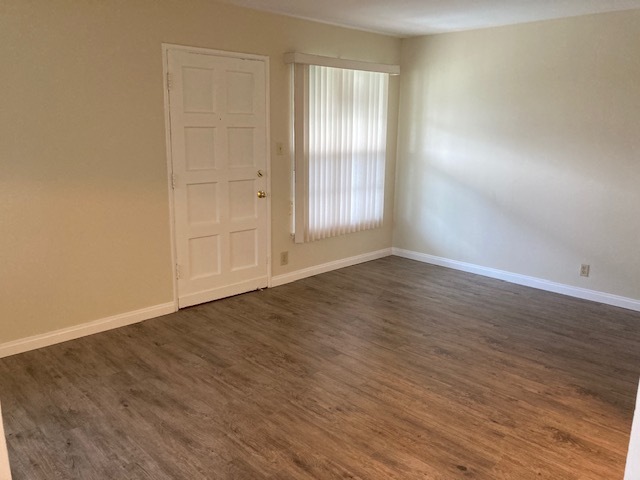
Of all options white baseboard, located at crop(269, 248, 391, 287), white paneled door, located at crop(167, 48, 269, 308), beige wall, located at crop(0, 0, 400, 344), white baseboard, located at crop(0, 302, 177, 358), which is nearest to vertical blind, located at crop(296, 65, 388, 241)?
white baseboard, located at crop(269, 248, 391, 287)

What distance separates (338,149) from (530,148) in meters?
1.85

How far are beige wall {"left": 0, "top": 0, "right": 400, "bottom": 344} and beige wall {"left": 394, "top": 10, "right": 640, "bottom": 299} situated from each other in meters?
2.23

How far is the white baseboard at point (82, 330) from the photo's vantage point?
3342mm

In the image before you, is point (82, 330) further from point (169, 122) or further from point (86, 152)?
point (169, 122)

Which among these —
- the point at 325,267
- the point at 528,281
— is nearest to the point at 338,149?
the point at 325,267

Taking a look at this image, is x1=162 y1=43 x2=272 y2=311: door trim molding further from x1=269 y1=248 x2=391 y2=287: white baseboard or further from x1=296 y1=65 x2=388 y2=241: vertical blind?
x1=269 y1=248 x2=391 y2=287: white baseboard

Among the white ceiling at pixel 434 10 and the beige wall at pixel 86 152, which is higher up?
the white ceiling at pixel 434 10

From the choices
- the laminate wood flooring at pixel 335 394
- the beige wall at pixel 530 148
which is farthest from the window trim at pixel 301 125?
the beige wall at pixel 530 148

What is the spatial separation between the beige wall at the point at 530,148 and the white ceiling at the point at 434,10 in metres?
0.23

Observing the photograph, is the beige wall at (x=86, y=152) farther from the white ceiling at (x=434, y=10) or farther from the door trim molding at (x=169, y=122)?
the white ceiling at (x=434, y=10)

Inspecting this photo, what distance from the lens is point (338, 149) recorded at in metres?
5.13

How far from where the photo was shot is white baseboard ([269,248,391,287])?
4902mm

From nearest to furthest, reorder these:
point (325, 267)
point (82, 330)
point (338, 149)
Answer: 1. point (82, 330)
2. point (338, 149)
3. point (325, 267)

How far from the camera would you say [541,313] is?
4.24 meters
